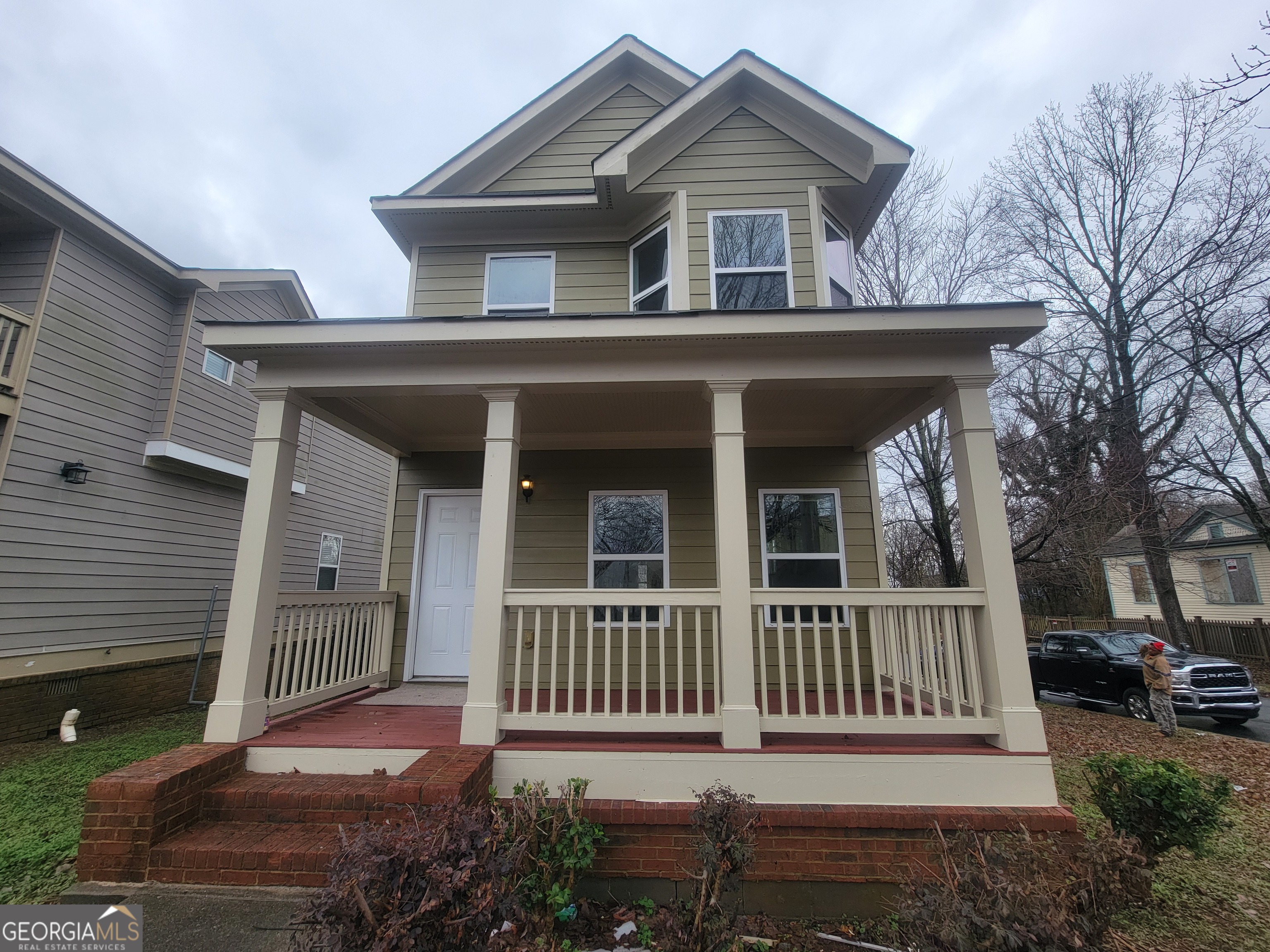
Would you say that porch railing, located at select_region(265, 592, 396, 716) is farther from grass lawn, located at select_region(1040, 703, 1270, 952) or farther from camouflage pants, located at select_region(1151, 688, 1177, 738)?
camouflage pants, located at select_region(1151, 688, 1177, 738)

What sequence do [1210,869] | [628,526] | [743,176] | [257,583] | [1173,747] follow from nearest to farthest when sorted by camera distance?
[1210,869]
[257,583]
[743,176]
[628,526]
[1173,747]

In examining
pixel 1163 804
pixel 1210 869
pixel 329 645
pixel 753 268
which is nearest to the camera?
pixel 1163 804

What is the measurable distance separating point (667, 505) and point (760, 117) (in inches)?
181

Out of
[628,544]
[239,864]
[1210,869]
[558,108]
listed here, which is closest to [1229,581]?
[1210,869]

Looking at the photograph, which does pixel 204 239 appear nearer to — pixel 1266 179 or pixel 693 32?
pixel 693 32

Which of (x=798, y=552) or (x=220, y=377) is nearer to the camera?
(x=798, y=552)

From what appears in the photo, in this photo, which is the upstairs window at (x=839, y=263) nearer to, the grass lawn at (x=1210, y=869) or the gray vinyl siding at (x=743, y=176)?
the gray vinyl siding at (x=743, y=176)

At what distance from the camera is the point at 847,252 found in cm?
646

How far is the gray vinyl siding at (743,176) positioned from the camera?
19.9ft

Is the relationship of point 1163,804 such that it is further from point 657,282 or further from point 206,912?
point 657,282

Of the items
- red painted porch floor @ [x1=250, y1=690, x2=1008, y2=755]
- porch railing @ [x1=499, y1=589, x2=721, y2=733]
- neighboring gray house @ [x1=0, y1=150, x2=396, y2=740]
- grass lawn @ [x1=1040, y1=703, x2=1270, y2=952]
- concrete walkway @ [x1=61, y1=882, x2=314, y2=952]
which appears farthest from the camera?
neighboring gray house @ [x1=0, y1=150, x2=396, y2=740]

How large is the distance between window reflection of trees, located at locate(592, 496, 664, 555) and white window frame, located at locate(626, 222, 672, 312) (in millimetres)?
2157

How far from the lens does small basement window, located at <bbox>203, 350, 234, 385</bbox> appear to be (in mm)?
8992

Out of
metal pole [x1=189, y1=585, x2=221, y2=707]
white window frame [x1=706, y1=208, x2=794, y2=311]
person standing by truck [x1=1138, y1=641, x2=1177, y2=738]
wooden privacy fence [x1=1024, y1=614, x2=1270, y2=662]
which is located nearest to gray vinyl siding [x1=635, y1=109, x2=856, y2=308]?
white window frame [x1=706, y1=208, x2=794, y2=311]
